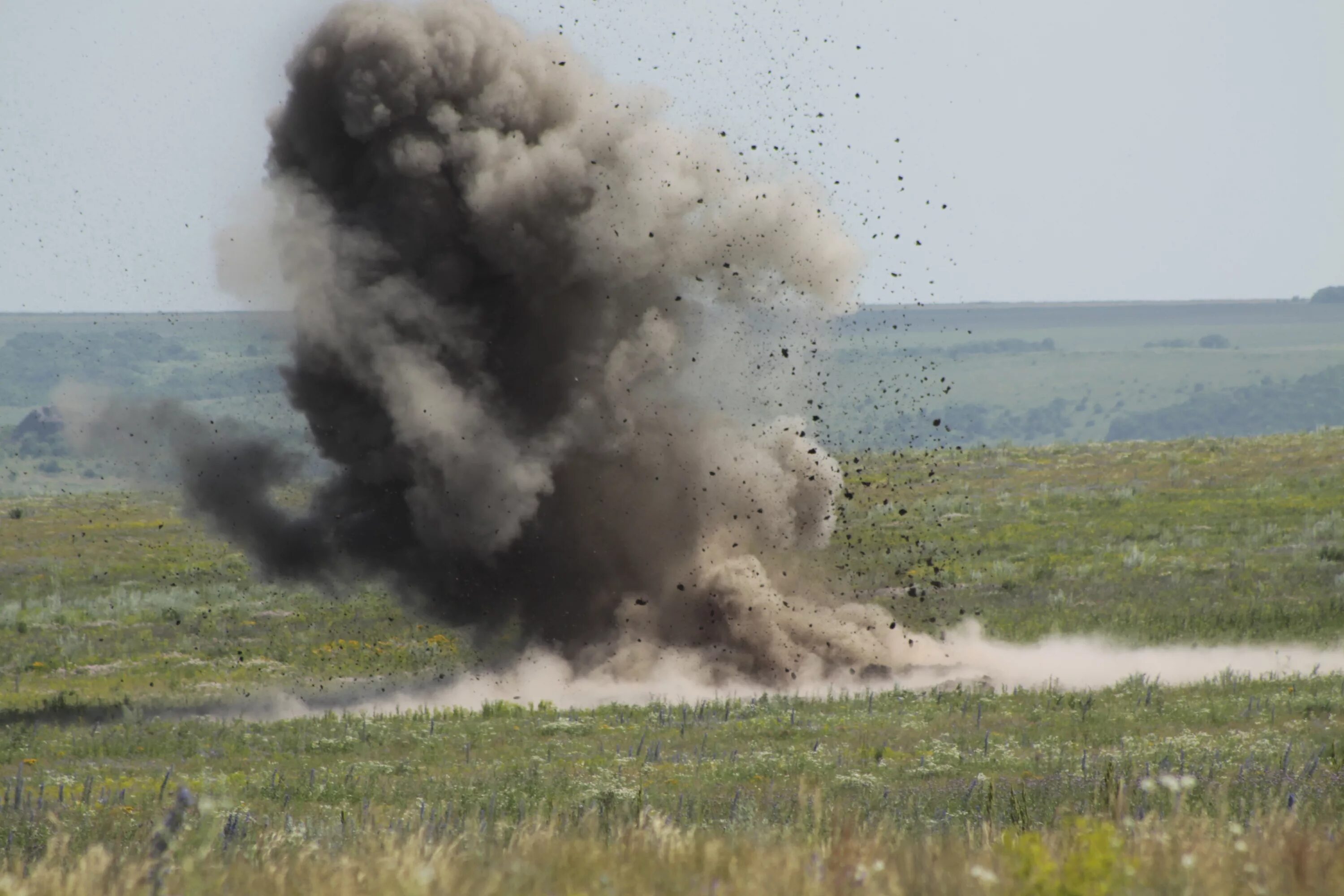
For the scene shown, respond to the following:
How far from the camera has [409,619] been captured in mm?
37219

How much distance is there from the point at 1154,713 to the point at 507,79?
1605 centimetres

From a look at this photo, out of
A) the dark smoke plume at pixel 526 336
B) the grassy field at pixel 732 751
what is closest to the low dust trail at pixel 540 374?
the dark smoke plume at pixel 526 336

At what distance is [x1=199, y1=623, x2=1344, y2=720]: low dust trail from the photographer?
25.4 metres

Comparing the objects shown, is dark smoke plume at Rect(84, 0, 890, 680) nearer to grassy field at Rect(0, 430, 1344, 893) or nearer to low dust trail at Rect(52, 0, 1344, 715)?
low dust trail at Rect(52, 0, 1344, 715)

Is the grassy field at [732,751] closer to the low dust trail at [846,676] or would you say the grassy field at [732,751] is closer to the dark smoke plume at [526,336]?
the low dust trail at [846,676]

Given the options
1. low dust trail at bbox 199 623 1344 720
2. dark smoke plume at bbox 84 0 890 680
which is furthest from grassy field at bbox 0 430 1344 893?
dark smoke plume at bbox 84 0 890 680

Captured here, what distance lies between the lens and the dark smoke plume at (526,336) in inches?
1064

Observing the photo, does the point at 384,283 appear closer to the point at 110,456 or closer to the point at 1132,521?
the point at 1132,521

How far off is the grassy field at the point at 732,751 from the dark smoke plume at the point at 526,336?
2.85 meters

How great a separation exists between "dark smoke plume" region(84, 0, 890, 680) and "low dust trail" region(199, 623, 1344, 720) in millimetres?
587

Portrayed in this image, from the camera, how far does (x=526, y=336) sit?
27.7m

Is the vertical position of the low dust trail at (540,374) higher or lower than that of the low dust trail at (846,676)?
higher

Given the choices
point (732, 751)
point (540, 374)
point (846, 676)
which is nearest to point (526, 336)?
point (540, 374)

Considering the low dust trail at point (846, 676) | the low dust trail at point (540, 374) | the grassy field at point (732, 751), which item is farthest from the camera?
the low dust trail at point (540, 374)
